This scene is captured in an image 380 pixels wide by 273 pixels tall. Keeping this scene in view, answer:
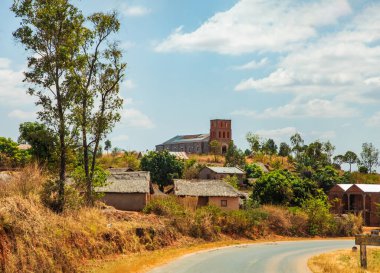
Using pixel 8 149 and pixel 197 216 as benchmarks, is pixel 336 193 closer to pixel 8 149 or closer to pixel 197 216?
pixel 197 216

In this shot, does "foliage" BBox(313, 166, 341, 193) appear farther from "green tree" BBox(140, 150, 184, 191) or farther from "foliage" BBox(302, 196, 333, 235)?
"foliage" BBox(302, 196, 333, 235)

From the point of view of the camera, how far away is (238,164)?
403ft

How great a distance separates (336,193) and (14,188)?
61.4 m

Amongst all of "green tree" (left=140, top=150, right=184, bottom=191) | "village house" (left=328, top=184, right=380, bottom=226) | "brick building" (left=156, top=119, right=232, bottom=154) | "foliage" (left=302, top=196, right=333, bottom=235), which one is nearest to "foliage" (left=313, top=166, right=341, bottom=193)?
"village house" (left=328, top=184, right=380, bottom=226)

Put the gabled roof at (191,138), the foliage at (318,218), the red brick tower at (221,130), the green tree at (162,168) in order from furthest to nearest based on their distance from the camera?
1. the gabled roof at (191,138)
2. the red brick tower at (221,130)
3. the green tree at (162,168)
4. the foliage at (318,218)

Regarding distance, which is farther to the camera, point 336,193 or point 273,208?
point 336,193

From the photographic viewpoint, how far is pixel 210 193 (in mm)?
57719

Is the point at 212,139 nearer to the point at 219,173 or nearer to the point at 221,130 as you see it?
the point at 221,130

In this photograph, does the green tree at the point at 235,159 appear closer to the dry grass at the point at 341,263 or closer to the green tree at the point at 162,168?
the green tree at the point at 162,168

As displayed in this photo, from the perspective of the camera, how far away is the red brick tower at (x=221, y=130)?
17138 cm

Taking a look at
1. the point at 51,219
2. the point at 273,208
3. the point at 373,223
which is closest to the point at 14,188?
the point at 51,219

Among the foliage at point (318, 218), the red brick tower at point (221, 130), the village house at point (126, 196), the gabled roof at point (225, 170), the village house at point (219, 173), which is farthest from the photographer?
the red brick tower at point (221, 130)

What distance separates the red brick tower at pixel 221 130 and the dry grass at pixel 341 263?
13586cm

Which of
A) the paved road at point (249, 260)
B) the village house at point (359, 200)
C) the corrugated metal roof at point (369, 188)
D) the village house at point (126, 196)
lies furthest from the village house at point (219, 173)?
the paved road at point (249, 260)
